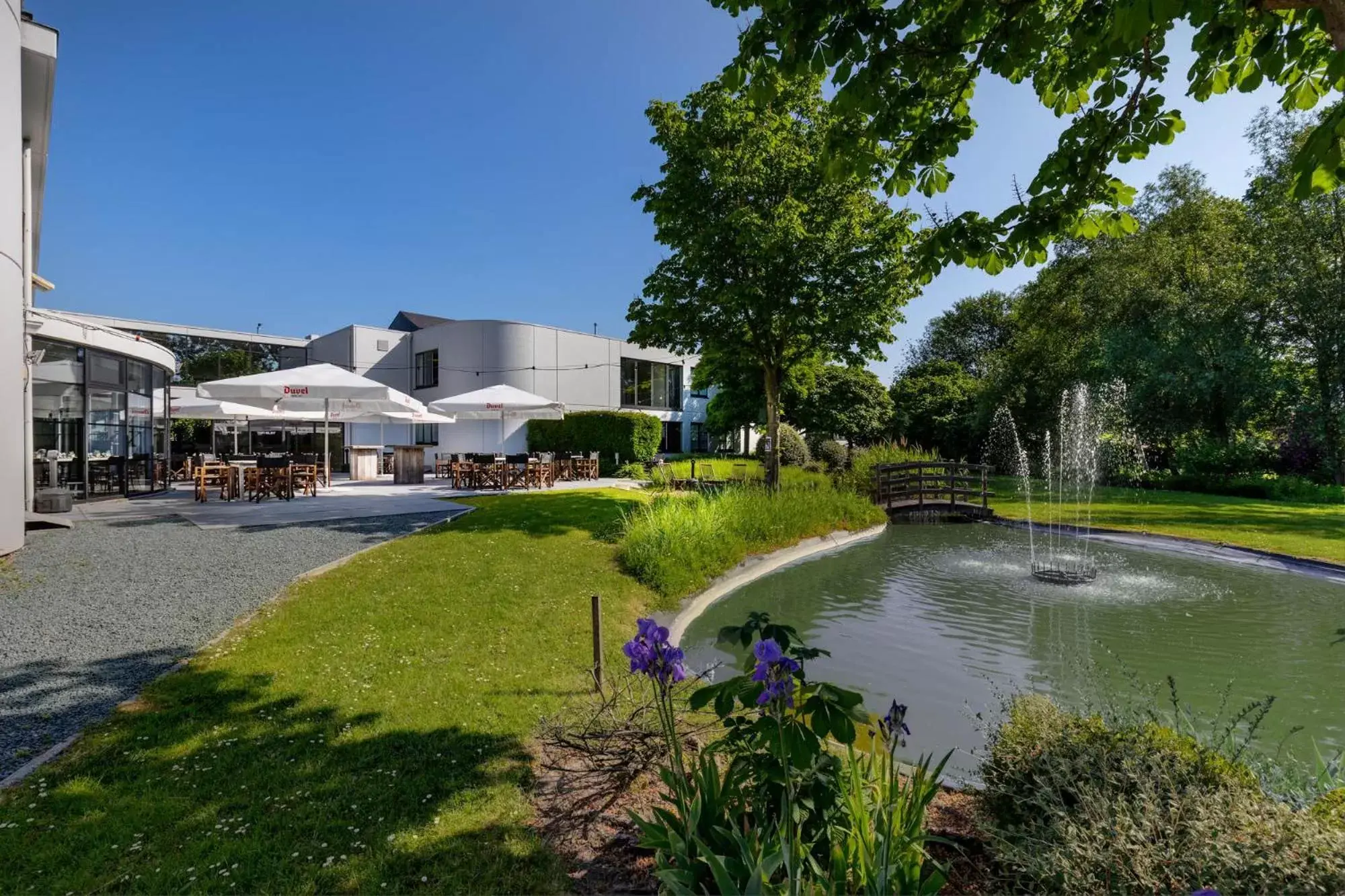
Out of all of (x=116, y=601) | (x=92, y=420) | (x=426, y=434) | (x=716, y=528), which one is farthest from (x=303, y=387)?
(x=426, y=434)

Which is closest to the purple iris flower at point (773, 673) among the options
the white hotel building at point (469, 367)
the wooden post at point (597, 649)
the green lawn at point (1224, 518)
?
→ the wooden post at point (597, 649)

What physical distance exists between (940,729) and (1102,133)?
4.14m

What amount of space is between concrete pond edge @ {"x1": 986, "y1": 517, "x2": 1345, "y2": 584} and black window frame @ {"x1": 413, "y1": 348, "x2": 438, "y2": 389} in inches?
992

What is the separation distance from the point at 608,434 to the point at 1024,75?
21.3 m

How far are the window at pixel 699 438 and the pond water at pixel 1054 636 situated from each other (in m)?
24.3

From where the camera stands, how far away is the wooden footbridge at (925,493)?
16.6 m

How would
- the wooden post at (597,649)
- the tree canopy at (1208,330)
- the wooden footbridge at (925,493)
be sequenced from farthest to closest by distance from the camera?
the tree canopy at (1208,330), the wooden footbridge at (925,493), the wooden post at (597,649)

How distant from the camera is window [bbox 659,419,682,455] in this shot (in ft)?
109

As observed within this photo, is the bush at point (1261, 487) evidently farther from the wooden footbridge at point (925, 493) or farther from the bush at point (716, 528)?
the bush at point (716, 528)

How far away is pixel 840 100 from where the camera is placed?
331 centimetres

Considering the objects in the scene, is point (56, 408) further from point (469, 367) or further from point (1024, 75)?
point (1024, 75)

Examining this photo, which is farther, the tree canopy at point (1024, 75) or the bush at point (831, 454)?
the bush at point (831, 454)

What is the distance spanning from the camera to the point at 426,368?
2922cm

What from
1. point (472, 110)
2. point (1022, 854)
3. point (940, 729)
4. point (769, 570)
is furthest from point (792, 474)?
point (1022, 854)
